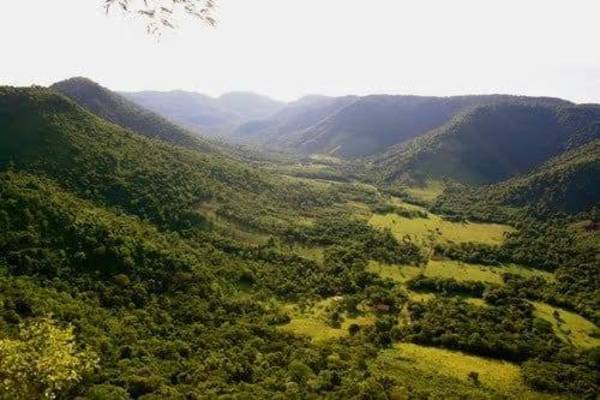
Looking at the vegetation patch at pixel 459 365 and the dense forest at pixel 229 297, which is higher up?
the dense forest at pixel 229 297

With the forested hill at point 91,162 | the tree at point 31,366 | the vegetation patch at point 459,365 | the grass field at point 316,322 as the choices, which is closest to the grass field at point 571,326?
the vegetation patch at point 459,365

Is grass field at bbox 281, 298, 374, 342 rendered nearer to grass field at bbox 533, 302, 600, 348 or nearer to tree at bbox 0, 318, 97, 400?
grass field at bbox 533, 302, 600, 348

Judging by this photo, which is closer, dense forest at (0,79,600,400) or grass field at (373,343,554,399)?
dense forest at (0,79,600,400)

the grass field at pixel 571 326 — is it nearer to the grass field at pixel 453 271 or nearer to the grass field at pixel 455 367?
the grass field at pixel 453 271

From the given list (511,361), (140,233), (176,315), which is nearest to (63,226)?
(140,233)

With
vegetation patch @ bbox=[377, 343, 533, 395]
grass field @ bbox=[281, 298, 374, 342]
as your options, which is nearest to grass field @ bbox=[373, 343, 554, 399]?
vegetation patch @ bbox=[377, 343, 533, 395]

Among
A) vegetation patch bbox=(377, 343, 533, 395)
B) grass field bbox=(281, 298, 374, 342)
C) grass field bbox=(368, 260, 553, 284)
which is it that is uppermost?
grass field bbox=(368, 260, 553, 284)
